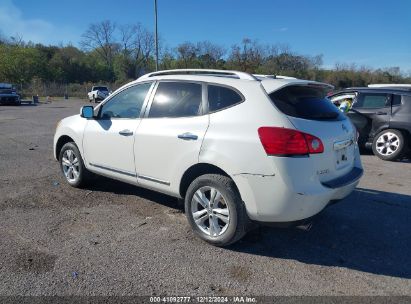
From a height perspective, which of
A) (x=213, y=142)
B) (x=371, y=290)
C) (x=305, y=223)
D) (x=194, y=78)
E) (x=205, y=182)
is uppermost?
(x=194, y=78)

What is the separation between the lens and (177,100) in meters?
4.31

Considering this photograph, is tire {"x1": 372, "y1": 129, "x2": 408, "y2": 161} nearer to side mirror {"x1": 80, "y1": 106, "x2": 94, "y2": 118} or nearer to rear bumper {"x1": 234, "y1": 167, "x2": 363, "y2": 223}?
rear bumper {"x1": 234, "y1": 167, "x2": 363, "y2": 223}

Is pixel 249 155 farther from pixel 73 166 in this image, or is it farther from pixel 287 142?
pixel 73 166

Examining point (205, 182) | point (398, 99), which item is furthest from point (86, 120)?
point (398, 99)

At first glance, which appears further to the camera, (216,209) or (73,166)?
(73,166)

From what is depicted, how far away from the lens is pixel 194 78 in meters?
4.26

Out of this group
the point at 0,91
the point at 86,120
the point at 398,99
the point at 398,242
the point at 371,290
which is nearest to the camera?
the point at 371,290

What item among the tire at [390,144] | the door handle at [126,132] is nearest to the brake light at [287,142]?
the door handle at [126,132]

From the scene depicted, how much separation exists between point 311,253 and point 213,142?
151cm

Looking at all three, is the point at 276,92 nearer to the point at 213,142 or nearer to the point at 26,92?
the point at 213,142

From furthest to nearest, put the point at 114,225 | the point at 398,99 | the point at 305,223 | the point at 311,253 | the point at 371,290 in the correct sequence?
the point at 398,99 → the point at 114,225 → the point at 311,253 → the point at 305,223 → the point at 371,290

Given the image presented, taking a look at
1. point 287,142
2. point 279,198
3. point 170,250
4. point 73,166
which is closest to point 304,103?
point 287,142

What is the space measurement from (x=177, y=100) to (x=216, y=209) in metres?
1.35

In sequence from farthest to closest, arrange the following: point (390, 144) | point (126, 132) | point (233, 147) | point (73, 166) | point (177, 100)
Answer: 1. point (390, 144)
2. point (73, 166)
3. point (126, 132)
4. point (177, 100)
5. point (233, 147)
